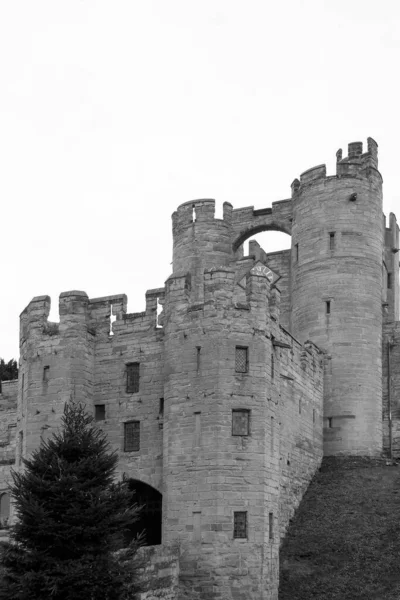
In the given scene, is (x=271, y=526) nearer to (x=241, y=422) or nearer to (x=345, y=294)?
(x=241, y=422)

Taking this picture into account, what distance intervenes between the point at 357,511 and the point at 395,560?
4191 millimetres

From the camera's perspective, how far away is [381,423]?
47.0 m

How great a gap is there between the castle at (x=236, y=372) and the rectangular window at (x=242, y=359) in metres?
0.05

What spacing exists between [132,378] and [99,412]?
190 centimetres

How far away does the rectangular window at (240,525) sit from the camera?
34.7 metres

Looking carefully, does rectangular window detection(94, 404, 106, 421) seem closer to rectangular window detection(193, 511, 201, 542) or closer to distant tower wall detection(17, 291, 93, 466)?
distant tower wall detection(17, 291, 93, 466)

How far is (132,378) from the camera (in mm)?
39406

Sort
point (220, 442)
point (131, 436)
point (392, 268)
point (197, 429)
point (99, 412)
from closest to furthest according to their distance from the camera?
1. point (220, 442)
2. point (197, 429)
3. point (131, 436)
4. point (99, 412)
5. point (392, 268)

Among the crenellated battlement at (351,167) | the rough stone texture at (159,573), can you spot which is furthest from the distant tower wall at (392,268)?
the rough stone texture at (159,573)

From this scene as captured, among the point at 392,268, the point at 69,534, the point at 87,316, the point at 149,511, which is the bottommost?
the point at 69,534

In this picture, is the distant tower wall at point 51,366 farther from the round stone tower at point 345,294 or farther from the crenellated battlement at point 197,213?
the round stone tower at point 345,294

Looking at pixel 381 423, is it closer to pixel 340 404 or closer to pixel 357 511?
pixel 340 404

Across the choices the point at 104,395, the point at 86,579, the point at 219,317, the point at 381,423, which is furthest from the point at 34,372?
the point at 381,423

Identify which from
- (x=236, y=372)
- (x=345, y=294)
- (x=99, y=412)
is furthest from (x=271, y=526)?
(x=345, y=294)
